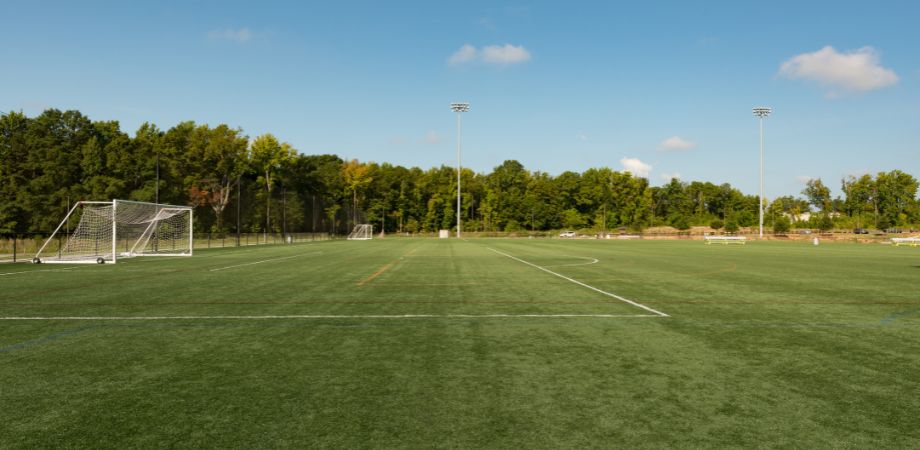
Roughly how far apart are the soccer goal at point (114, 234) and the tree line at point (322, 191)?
770 cm

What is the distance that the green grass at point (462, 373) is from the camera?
11.5 feet

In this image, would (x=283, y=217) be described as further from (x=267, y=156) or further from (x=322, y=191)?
(x=322, y=191)

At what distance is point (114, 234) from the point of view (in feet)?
74.8

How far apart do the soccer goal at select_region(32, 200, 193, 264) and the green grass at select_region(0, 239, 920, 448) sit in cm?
1494

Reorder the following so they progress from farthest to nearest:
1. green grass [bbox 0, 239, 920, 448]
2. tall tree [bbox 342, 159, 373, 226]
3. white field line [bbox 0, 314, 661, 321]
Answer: tall tree [bbox 342, 159, 373, 226] → white field line [bbox 0, 314, 661, 321] → green grass [bbox 0, 239, 920, 448]

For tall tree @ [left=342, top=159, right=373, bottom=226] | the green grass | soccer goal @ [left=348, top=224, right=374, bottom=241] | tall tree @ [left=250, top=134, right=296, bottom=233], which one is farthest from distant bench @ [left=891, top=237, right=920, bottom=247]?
tall tree @ [left=342, top=159, right=373, bottom=226]

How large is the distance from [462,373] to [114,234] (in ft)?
75.5

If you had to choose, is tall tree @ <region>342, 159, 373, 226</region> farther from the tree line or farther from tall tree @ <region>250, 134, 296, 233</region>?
tall tree @ <region>250, 134, 296, 233</region>

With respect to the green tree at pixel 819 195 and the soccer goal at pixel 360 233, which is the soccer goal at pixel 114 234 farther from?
the green tree at pixel 819 195

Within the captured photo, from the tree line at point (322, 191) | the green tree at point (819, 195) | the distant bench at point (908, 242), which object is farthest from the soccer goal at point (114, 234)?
the green tree at point (819, 195)

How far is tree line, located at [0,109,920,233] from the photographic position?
50.8 metres

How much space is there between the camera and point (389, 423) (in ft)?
12.0

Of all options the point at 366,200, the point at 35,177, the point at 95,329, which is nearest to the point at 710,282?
the point at 95,329

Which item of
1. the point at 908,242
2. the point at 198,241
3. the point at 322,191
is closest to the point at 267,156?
the point at 322,191
